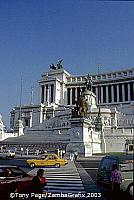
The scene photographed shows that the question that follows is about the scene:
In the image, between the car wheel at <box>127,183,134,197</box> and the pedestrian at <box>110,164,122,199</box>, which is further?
the pedestrian at <box>110,164,122,199</box>

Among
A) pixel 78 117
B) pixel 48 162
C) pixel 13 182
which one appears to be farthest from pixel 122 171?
pixel 78 117

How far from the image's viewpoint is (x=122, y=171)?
560 centimetres

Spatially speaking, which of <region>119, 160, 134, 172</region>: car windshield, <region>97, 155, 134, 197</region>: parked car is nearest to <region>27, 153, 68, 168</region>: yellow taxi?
<region>97, 155, 134, 197</region>: parked car

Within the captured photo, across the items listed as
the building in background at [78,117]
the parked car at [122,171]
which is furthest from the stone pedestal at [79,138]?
the parked car at [122,171]

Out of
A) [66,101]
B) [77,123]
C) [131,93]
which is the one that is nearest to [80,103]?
[77,123]

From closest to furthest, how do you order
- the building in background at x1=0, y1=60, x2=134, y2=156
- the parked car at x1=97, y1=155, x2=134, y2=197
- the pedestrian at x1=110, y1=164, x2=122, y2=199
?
the parked car at x1=97, y1=155, x2=134, y2=197 < the pedestrian at x1=110, y1=164, x2=122, y2=199 < the building in background at x1=0, y1=60, x2=134, y2=156

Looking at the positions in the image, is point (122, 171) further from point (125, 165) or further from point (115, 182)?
point (115, 182)

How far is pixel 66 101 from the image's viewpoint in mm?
87500

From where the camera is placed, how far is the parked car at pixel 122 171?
495 centimetres

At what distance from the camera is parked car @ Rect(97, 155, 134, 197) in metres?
4.95

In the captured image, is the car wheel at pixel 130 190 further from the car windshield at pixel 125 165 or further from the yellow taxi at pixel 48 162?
the yellow taxi at pixel 48 162

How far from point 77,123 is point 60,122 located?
92.8 feet

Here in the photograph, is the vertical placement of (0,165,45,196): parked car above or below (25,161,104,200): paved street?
above

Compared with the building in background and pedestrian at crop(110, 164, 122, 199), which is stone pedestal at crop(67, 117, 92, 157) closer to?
the building in background
